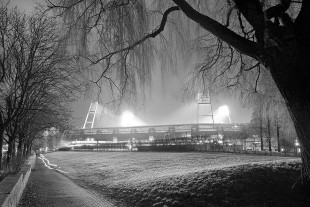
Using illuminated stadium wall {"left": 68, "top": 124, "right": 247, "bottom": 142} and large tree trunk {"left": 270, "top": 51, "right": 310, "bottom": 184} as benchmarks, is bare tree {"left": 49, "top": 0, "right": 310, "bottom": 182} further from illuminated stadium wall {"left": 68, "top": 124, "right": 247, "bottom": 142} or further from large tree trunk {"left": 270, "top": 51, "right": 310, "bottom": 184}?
illuminated stadium wall {"left": 68, "top": 124, "right": 247, "bottom": 142}

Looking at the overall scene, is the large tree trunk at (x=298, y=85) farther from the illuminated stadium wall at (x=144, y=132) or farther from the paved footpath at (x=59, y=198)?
the illuminated stadium wall at (x=144, y=132)

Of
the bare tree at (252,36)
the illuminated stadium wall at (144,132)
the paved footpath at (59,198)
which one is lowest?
the paved footpath at (59,198)

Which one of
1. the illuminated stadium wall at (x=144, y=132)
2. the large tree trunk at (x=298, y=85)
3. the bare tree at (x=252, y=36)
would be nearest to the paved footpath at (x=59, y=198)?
the bare tree at (x=252, y=36)

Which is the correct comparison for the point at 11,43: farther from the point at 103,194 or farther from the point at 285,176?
the point at 285,176

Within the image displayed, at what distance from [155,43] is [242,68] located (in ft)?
8.46

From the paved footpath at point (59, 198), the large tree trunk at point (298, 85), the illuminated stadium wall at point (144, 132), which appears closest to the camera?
the large tree trunk at point (298, 85)

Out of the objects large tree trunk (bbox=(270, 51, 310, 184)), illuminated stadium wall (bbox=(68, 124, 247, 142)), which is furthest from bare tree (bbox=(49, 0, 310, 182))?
illuminated stadium wall (bbox=(68, 124, 247, 142))

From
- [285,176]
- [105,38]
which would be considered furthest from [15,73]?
[285,176]

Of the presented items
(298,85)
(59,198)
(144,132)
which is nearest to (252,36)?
(298,85)

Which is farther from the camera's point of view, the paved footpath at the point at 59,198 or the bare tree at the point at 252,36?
the paved footpath at the point at 59,198

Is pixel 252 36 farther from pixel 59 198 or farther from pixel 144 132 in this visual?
pixel 144 132

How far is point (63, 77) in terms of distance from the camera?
527 inches

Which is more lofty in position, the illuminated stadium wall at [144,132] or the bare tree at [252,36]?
the bare tree at [252,36]

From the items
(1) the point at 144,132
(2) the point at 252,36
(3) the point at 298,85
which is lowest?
(1) the point at 144,132
